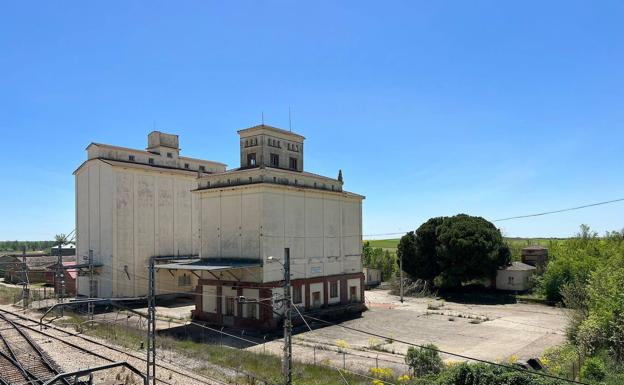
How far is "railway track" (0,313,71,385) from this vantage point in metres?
23.7

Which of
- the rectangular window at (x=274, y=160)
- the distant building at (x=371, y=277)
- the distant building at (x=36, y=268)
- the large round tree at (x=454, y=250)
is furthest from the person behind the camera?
the distant building at (x=36, y=268)

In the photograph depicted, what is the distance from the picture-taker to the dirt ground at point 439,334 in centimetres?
2802

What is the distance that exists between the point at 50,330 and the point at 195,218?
2122cm

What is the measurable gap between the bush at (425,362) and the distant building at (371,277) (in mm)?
46168

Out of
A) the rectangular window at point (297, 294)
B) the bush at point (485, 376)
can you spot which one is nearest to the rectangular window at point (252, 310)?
the rectangular window at point (297, 294)

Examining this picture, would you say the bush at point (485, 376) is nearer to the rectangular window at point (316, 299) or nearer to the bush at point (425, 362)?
the bush at point (425, 362)

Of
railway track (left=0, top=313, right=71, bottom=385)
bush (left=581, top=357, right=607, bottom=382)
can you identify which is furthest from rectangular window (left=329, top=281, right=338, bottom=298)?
bush (left=581, top=357, right=607, bottom=382)

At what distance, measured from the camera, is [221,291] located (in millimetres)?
38031

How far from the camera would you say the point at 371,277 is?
70.0 m

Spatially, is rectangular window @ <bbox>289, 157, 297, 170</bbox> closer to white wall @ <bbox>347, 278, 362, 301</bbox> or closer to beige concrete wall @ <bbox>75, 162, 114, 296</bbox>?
white wall @ <bbox>347, 278, 362, 301</bbox>

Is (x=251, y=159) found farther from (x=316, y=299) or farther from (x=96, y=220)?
(x=96, y=220)

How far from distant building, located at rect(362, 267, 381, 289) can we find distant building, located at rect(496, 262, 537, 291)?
18.4 meters

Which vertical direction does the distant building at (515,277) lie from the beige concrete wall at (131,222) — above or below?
below

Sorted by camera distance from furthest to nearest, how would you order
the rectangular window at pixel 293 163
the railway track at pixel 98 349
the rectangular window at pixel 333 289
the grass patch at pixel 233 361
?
the rectangular window at pixel 293 163, the rectangular window at pixel 333 289, the railway track at pixel 98 349, the grass patch at pixel 233 361
